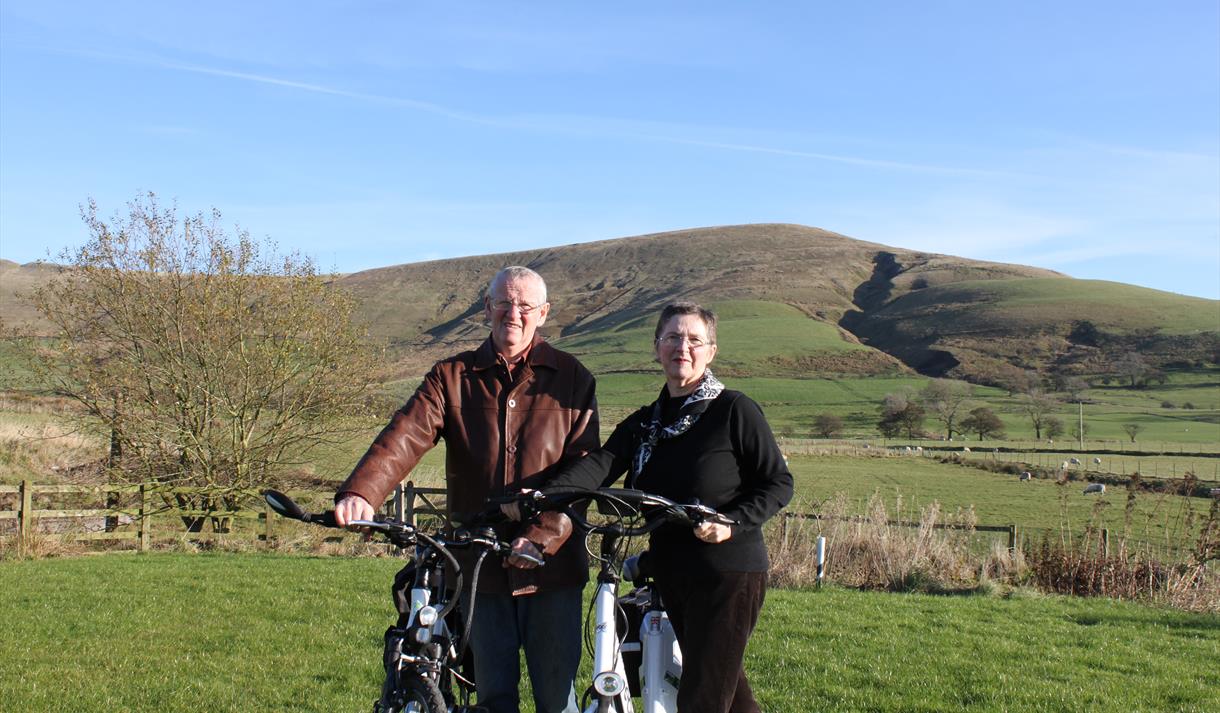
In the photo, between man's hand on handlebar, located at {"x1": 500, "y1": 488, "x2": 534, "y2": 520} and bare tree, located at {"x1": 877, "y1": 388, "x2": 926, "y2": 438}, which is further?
bare tree, located at {"x1": 877, "y1": 388, "x2": 926, "y2": 438}

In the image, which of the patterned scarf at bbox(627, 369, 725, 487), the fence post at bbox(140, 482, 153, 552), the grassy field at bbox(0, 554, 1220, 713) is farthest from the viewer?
the fence post at bbox(140, 482, 153, 552)

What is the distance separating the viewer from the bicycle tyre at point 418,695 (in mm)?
2967

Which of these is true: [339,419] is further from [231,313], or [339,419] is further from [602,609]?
[602,609]

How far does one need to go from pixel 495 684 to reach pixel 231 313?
1625cm

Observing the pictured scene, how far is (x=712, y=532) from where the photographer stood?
340 cm

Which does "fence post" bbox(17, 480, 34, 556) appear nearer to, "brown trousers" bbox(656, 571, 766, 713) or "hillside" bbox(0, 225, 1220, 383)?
"brown trousers" bbox(656, 571, 766, 713)

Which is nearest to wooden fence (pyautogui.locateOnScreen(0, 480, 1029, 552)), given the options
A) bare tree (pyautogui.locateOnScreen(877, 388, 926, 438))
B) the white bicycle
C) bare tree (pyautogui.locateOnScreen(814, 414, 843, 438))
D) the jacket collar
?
the white bicycle

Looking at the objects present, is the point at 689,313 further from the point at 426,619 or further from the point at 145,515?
the point at 145,515

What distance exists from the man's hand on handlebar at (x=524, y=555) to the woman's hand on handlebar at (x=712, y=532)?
0.55 m

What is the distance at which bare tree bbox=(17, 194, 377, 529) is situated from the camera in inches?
717

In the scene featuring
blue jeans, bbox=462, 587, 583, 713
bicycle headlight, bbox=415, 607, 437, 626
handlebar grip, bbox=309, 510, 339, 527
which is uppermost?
handlebar grip, bbox=309, 510, 339, 527

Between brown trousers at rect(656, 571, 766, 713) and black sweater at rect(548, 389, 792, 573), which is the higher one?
black sweater at rect(548, 389, 792, 573)

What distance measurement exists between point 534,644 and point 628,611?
391mm

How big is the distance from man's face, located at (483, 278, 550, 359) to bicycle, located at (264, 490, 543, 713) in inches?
28.5
